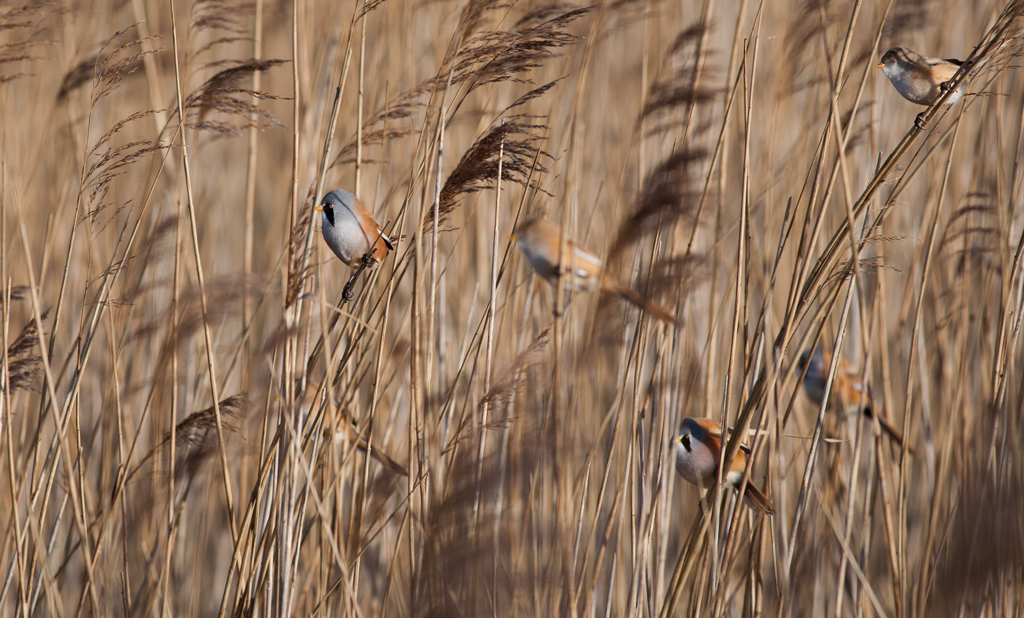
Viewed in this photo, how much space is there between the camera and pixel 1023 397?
5.35 ft

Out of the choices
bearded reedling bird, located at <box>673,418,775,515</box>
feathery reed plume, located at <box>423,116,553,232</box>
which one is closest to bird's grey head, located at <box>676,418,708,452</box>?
bearded reedling bird, located at <box>673,418,775,515</box>

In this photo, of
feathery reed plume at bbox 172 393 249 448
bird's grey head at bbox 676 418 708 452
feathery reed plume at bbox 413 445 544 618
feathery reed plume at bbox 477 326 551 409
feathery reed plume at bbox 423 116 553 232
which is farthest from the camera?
bird's grey head at bbox 676 418 708 452

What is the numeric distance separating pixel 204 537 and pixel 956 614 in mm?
2147

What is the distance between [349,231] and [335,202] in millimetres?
96

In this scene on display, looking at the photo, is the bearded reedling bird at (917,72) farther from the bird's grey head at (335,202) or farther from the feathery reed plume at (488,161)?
the bird's grey head at (335,202)

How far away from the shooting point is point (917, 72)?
1.90m

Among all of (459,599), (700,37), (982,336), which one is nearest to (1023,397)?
(982,336)

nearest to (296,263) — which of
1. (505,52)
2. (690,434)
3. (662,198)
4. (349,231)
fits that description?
(349,231)

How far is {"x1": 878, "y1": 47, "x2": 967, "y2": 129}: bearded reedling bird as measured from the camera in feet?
→ 6.10

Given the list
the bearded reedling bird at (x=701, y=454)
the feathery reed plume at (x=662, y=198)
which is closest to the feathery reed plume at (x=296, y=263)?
the feathery reed plume at (x=662, y=198)

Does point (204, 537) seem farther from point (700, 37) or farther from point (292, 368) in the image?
point (700, 37)

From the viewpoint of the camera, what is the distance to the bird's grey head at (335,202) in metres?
1.87

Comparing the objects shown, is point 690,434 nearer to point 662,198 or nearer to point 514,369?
point 514,369

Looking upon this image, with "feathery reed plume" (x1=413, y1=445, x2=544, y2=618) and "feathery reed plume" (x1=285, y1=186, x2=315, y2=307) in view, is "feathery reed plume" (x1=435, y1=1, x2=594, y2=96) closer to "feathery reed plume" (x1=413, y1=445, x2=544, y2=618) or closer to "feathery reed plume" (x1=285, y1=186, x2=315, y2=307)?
"feathery reed plume" (x1=285, y1=186, x2=315, y2=307)
